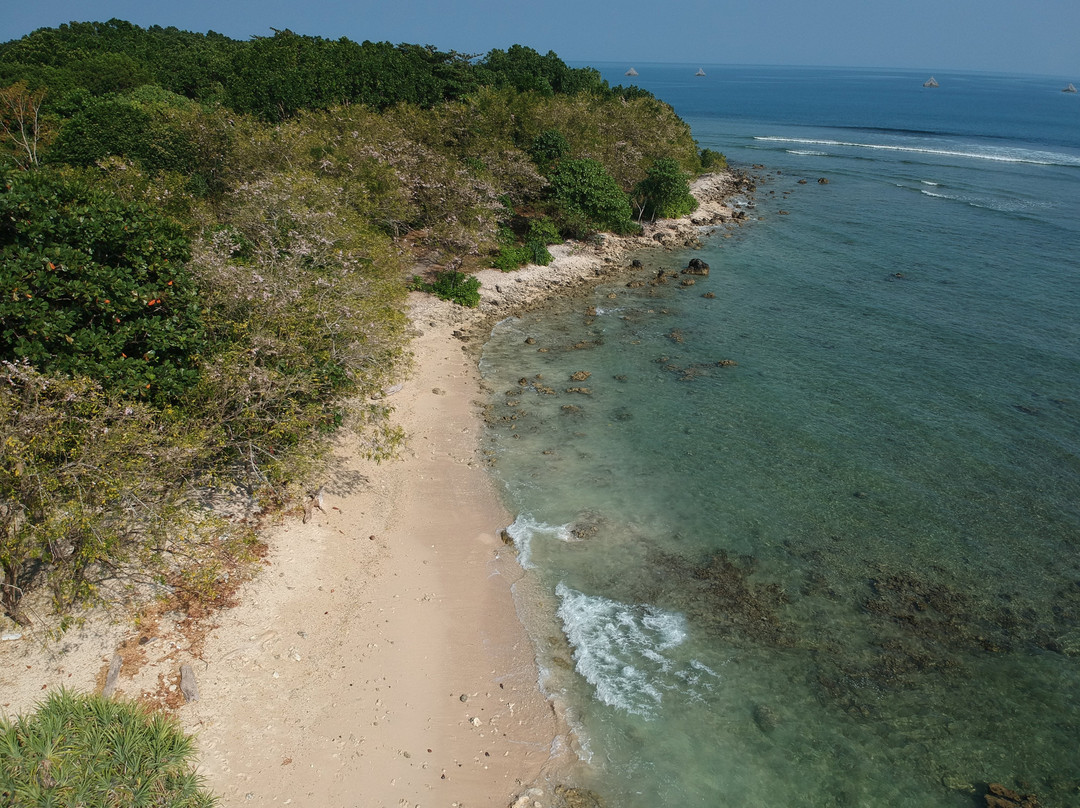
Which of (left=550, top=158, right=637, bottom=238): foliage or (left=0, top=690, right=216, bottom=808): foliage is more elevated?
(left=550, top=158, right=637, bottom=238): foliage

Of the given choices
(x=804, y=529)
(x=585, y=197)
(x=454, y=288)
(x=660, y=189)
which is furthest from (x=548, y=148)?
(x=804, y=529)

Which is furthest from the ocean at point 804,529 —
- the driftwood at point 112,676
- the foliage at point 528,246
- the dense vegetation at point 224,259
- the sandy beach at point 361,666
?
the driftwood at point 112,676

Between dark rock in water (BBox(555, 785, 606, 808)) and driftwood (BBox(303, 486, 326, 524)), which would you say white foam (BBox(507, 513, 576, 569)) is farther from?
dark rock in water (BBox(555, 785, 606, 808))

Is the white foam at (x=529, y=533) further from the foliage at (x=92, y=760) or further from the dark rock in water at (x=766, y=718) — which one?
the foliage at (x=92, y=760)

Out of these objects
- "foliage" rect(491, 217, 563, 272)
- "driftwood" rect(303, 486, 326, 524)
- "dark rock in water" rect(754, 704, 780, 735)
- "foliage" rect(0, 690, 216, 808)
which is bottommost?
"dark rock in water" rect(754, 704, 780, 735)

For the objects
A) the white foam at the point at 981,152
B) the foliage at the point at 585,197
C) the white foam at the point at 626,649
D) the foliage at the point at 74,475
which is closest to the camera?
the foliage at the point at 74,475

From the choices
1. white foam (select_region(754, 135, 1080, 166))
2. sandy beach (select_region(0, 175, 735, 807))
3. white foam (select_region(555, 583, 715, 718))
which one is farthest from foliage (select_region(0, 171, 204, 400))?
white foam (select_region(754, 135, 1080, 166))

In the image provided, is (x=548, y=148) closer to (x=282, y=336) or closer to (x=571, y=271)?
(x=571, y=271)
